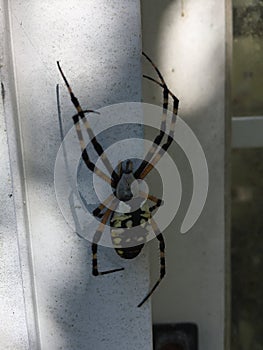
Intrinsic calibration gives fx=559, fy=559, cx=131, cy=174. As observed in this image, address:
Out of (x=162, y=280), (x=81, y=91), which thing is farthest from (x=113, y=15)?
(x=162, y=280)

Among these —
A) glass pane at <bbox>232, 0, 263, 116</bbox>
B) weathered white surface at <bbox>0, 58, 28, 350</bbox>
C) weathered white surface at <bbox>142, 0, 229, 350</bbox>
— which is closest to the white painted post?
weathered white surface at <bbox>0, 58, 28, 350</bbox>

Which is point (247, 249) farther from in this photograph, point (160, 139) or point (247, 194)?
point (160, 139)

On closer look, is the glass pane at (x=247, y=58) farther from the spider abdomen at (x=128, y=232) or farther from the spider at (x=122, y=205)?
the spider abdomen at (x=128, y=232)

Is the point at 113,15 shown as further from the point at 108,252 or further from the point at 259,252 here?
the point at 259,252

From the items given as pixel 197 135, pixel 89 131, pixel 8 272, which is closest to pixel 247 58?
pixel 197 135

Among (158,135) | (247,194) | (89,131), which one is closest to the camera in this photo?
(89,131)

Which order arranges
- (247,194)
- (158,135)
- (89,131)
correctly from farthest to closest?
(247,194), (158,135), (89,131)

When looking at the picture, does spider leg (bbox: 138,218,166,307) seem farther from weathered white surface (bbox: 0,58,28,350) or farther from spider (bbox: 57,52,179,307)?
weathered white surface (bbox: 0,58,28,350)
